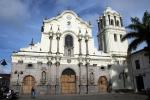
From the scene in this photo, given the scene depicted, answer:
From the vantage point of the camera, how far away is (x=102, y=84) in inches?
1414

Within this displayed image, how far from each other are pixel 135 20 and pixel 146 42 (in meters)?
2.95

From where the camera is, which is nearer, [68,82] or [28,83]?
[28,83]

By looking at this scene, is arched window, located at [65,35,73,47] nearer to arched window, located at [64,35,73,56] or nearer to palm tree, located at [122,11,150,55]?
arched window, located at [64,35,73,56]

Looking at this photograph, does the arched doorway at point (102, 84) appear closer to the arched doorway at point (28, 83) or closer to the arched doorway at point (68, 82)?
the arched doorway at point (68, 82)

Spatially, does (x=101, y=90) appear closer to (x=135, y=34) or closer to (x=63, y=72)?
(x=63, y=72)

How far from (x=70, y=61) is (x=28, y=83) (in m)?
8.38

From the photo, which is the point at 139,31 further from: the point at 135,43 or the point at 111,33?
the point at 111,33

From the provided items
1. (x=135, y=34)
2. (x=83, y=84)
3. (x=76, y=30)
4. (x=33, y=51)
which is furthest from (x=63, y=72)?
(x=135, y=34)

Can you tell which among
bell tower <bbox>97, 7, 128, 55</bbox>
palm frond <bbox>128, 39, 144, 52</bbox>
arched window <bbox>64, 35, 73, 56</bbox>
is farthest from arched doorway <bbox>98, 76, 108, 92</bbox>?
palm frond <bbox>128, 39, 144, 52</bbox>

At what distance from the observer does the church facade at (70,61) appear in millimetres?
32312

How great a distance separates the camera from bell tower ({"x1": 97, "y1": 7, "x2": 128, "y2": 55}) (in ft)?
127

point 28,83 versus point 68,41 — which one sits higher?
point 68,41

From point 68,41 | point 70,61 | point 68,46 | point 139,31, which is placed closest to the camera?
point 139,31

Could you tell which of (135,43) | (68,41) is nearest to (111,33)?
(68,41)
